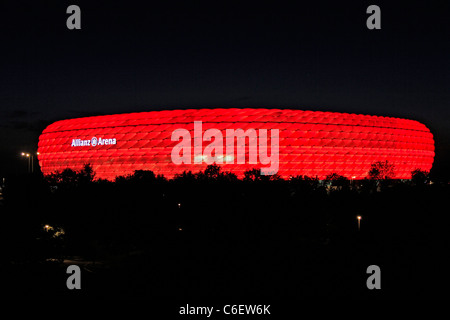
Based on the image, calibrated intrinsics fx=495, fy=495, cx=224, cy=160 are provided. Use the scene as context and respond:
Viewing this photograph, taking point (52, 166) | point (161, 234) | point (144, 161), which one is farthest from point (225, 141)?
point (161, 234)

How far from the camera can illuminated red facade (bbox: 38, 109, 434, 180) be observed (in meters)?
55.6

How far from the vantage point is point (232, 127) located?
54844mm

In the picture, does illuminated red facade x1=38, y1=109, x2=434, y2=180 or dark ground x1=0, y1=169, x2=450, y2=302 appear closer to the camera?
dark ground x1=0, y1=169, x2=450, y2=302

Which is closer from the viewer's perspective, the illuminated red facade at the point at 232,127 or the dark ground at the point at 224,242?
the dark ground at the point at 224,242

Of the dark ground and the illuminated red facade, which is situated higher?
the illuminated red facade

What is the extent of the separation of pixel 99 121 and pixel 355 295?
5006cm

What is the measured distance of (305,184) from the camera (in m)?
36.2

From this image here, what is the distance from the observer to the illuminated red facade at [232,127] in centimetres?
5562

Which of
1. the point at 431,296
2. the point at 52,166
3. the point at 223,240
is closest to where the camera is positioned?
the point at 431,296

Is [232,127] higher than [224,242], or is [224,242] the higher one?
[232,127]

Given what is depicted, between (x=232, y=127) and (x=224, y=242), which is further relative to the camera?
(x=232, y=127)

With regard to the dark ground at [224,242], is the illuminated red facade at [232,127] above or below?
above
